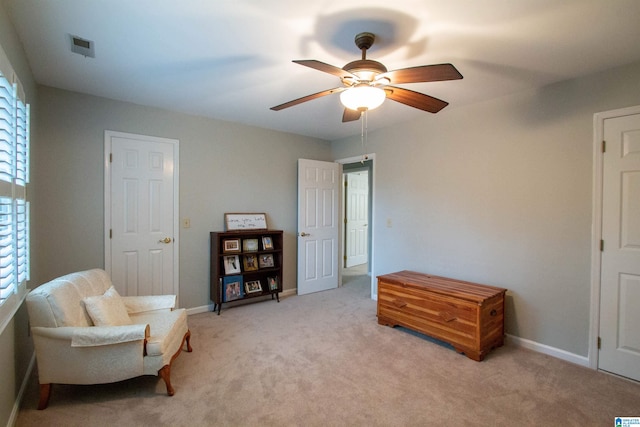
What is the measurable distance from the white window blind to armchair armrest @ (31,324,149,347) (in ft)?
0.97

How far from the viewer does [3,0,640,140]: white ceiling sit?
5.55 feet

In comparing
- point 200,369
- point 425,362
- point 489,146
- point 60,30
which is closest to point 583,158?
point 489,146

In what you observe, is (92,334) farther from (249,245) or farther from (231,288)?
(249,245)

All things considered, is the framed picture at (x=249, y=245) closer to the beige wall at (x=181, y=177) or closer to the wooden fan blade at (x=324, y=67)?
the beige wall at (x=181, y=177)

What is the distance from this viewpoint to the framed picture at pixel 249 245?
4012mm

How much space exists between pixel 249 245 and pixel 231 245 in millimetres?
280

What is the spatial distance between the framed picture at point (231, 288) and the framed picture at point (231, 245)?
0.35 metres

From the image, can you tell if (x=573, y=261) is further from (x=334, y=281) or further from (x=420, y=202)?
(x=334, y=281)

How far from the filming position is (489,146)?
309 cm

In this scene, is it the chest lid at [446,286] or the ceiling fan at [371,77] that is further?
the chest lid at [446,286]

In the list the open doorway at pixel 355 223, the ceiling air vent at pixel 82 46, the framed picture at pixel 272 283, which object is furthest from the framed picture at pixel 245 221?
the open doorway at pixel 355 223

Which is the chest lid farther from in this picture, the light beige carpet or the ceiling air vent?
the ceiling air vent

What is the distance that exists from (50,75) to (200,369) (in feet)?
9.22

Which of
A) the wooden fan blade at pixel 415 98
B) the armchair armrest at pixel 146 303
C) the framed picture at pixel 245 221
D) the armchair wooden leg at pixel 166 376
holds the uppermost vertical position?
the wooden fan blade at pixel 415 98
